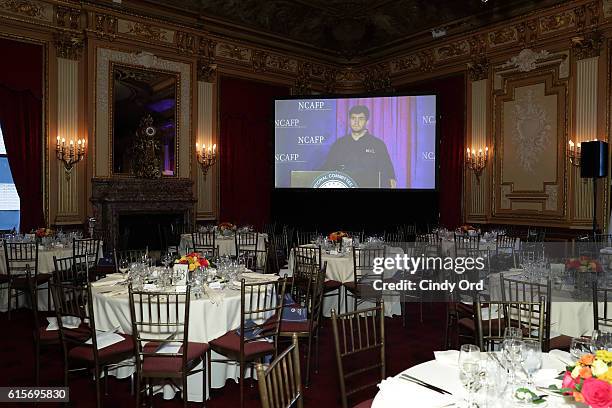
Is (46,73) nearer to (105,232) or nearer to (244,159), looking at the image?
(105,232)

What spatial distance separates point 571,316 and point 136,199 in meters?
7.37

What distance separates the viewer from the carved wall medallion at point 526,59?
8.90 meters

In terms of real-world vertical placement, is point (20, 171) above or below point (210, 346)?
above

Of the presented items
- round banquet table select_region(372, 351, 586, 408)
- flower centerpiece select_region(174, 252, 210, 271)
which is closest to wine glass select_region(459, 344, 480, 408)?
round banquet table select_region(372, 351, 586, 408)

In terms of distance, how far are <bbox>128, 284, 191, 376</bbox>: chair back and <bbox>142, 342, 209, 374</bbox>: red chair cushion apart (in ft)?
0.04

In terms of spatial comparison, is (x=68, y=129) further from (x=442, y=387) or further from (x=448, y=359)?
(x=442, y=387)

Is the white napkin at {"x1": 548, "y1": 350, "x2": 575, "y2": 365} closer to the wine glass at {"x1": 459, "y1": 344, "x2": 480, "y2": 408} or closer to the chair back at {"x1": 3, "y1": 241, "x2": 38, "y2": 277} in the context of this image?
the wine glass at {"x1": 459, "y1": 344, "x2": 480, "y2": 408}

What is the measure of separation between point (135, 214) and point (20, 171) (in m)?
1.97

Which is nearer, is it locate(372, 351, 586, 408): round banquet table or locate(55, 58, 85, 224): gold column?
locate(372, 351, 586, 408): round banquet table

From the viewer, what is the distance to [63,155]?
838 centimetres

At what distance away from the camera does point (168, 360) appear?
10.6 feet

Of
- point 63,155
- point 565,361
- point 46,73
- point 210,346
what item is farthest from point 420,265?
point 46,73

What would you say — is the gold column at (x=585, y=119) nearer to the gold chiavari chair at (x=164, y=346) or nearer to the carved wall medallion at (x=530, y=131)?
the carved wall medallion at (x=530, y=131)

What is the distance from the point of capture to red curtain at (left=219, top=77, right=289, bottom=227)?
10.6m
